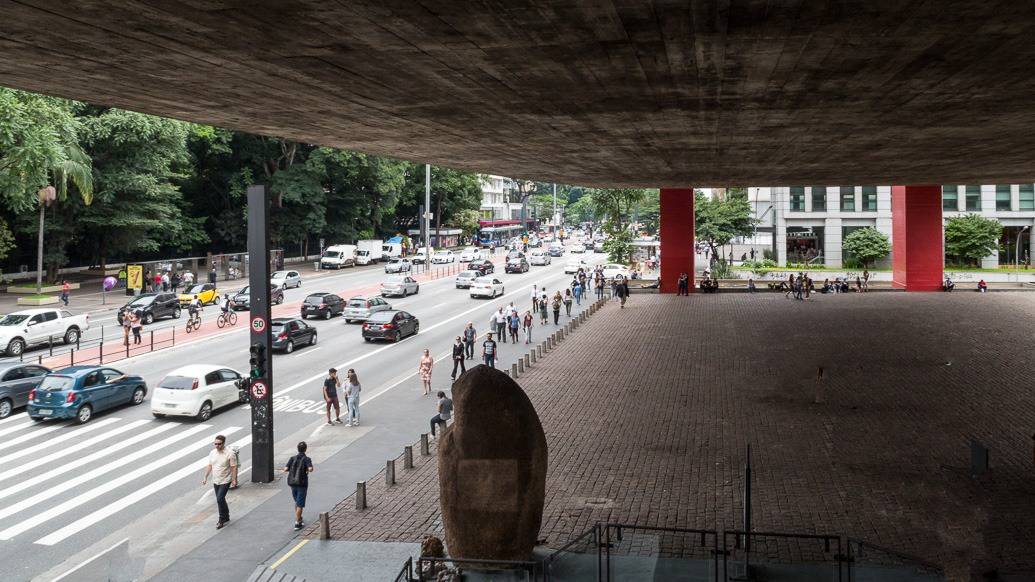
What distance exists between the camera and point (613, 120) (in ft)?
67.6

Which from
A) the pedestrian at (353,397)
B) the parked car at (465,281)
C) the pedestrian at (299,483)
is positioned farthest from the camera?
the parked car at (465,281)

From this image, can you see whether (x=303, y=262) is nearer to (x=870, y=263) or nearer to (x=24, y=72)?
(x=870, y=263)

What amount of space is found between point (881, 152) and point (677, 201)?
23.0m

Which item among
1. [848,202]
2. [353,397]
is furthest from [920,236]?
[353,397]

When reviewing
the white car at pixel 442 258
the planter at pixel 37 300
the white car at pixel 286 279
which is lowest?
the planter at pixel 37 300

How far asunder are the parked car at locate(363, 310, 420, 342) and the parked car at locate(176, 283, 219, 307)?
47.3 feet

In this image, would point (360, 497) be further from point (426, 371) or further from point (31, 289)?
point (31, 289)

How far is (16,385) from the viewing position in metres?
21.5

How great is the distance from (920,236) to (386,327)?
113 ft

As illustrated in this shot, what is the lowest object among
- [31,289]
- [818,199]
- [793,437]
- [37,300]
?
[793,437]

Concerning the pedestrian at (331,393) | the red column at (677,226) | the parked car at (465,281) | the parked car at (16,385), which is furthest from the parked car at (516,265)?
the pedestrian at (331,393)

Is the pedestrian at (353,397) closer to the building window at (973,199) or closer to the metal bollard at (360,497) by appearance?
the metal bollard at (360,497)

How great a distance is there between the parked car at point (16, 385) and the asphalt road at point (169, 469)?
0.37 meters

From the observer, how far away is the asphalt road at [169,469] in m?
12.4
